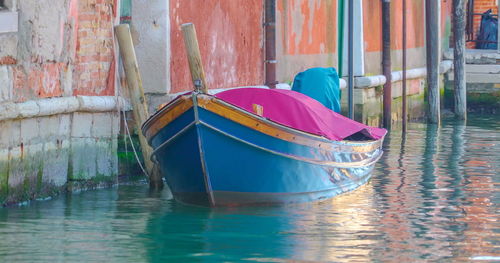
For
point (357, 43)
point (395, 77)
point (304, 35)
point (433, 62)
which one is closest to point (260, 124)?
point (304, 35)

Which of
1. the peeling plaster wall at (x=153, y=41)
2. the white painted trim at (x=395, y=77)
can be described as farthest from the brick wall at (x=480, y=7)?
the peeling plaster wall at (x=153, y=41)

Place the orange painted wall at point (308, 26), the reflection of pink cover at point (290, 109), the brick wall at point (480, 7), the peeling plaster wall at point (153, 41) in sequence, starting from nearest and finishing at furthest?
the reflection of pink cover at point (290, 109)
the peeling plaster wall at point (153, 41)
the orange painted wall at point (308, 26)
the brick wall at point (480, 7)

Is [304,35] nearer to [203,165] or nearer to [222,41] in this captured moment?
[222,41]

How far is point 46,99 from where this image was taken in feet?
30.6

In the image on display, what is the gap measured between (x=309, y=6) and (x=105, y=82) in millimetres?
5327

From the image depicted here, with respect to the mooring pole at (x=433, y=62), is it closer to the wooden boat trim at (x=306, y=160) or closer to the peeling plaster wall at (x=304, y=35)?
the peeling plaster wall at (x=304, y=35)

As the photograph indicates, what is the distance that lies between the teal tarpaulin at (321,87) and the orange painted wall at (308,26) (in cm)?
259

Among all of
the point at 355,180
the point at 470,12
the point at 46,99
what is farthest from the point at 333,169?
the point at 470,12

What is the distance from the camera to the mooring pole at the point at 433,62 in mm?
18047

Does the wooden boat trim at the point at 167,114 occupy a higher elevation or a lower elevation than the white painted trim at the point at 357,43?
lower

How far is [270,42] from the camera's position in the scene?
1353 cm

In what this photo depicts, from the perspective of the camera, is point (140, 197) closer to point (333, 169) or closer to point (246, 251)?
point (333, 169)

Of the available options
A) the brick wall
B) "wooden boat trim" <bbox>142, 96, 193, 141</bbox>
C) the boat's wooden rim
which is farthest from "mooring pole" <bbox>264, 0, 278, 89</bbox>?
the brick wall

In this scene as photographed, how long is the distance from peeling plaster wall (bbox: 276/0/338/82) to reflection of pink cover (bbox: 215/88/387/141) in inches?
173
